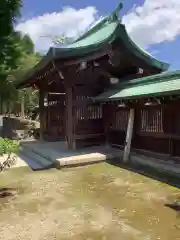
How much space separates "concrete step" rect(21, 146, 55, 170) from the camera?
9.73 m

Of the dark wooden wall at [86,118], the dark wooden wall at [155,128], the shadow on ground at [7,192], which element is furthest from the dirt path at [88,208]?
the dark wooden wall at [86,118]

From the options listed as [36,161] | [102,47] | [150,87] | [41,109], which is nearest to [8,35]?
[41,109]

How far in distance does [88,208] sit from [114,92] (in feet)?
21.1

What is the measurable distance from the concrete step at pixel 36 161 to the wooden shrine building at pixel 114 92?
145cm

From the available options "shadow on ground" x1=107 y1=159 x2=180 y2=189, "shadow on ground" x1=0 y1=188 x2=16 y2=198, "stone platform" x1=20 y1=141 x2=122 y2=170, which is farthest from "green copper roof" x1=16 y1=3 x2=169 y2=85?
"shadow on ground" x1=0 y1=188 x2=16 y2=198

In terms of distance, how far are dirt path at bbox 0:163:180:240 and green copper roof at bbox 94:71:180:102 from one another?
248 cm

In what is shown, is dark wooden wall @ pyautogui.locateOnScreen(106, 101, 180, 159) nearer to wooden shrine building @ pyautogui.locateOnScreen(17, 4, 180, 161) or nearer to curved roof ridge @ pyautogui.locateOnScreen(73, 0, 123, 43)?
wooden shrine building @ pyautogui.locateOnScreen(17, 4, 180, 161)

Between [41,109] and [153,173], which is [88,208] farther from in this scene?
[41,109]

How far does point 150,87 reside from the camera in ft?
31.6

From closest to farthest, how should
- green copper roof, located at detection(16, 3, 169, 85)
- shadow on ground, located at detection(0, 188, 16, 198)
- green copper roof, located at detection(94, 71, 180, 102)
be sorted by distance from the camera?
shadow on ground, located at detection(0, 188, 16, 198), green copper roof, located at detection(94, 71, 180, 102), green copper roof, located at detection(16, 3, 169, 85)

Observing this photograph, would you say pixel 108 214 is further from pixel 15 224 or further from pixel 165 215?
pixel 15 224

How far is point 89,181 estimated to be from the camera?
307 inches

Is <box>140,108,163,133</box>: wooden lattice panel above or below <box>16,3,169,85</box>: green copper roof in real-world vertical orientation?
below

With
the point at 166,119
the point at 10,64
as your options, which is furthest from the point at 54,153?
the point at 10,64
